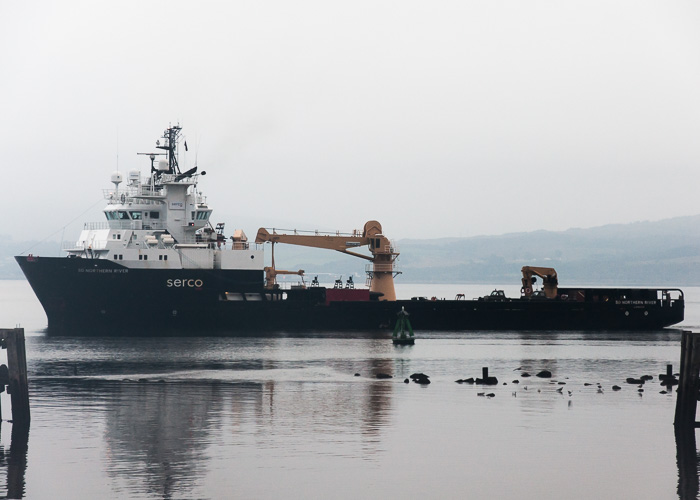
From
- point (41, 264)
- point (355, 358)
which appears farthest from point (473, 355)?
point (41, 264)

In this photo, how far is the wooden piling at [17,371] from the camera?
26.9m

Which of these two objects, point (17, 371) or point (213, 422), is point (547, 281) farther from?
point (17, 371)

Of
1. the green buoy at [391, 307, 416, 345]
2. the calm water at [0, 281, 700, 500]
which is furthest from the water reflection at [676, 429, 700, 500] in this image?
the green buoy at [391, 307, 416, 345]

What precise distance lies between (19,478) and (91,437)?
14.5 ft

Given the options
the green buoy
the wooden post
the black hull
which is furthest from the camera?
the black hull

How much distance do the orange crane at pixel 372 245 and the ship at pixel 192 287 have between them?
0.23 feet

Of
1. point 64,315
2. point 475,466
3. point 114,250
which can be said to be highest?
point 114,250

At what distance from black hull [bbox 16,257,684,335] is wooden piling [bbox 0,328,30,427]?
30930 mm

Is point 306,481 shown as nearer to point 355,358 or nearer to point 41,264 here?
point 355,358

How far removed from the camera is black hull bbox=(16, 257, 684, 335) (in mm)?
59250

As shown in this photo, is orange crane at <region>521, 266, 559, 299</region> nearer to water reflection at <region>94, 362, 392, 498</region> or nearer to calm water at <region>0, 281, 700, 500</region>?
calm water at <region>0, 281, 700, 500</region>

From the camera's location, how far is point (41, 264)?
58.4m

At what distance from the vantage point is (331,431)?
29141 mm

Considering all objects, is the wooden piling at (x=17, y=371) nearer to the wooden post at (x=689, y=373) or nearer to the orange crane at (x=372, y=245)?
the wooden post at (x=689, y=373)
